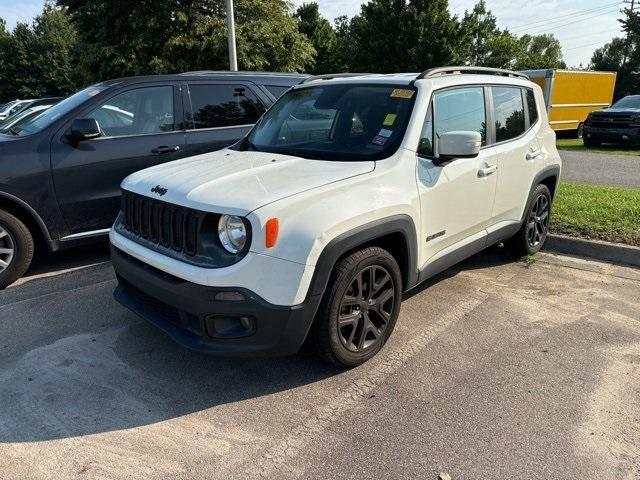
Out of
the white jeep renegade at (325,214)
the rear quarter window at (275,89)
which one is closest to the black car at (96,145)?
the rear quarter window at (275,89)

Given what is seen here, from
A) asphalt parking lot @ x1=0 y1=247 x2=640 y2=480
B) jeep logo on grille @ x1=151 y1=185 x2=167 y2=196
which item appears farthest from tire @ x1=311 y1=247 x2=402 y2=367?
jeep logo on grille @ x1=151 y1=185 x2=167 y2=196

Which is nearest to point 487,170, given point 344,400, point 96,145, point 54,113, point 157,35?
point 344,400

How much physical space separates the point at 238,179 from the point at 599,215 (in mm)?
4731

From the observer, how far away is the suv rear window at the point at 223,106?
5.64m

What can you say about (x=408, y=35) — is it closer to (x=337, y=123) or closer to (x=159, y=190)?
(x=337, y=123)

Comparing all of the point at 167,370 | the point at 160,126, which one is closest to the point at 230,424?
the point at 167,370

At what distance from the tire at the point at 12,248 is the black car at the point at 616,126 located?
52.6 feet

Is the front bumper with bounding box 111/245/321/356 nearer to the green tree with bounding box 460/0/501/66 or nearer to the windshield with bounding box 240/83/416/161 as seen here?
the windshield with bounding box 240/83/416/161

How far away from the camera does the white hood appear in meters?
2.85

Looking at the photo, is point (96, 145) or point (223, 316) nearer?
→ point (223, 316)

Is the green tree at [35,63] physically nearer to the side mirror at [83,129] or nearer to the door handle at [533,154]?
the side mirror at [83,129]

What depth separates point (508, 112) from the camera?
15.3 ft

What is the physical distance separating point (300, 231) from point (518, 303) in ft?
7.83

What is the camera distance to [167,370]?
3.31 meters
